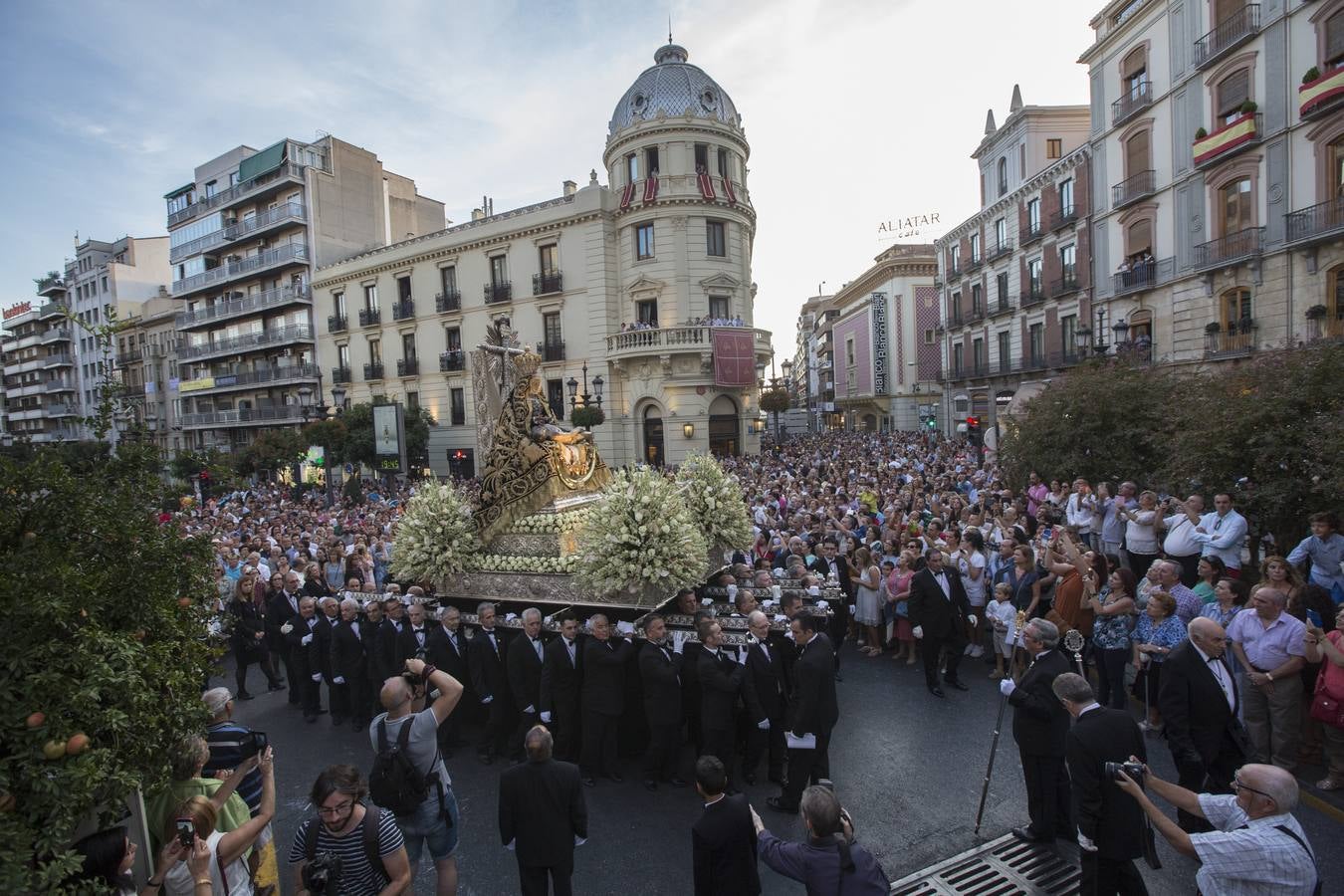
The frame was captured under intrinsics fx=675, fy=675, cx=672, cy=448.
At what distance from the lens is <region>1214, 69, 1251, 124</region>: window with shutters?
790 inches

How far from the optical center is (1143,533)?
9.62 meters

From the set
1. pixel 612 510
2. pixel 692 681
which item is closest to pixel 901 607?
pixel 692 681

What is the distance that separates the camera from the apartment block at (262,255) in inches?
1615

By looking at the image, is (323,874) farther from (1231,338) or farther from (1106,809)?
(1231,338)

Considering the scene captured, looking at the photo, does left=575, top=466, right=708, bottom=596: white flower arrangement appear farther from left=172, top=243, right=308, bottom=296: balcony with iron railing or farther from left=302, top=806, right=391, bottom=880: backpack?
left=172, top=243, right=308, bottom=296: balcony with iron railing

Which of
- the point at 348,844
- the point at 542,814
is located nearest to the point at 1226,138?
the point at 542,814

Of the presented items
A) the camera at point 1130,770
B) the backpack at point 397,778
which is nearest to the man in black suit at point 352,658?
the backpack at point 397,778

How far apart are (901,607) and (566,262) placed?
2721 cm

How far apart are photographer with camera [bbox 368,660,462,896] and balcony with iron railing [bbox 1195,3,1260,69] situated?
27.1m

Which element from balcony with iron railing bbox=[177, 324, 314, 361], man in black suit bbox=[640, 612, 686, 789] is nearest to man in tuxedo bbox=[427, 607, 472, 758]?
man in black suit bbox=[640, 612, 686, 789]

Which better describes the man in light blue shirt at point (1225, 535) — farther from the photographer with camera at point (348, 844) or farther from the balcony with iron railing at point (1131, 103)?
the balcony with iron railing at point (1131, 103)

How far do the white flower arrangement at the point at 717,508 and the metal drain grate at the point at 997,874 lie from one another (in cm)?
531

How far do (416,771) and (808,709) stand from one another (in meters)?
3.12

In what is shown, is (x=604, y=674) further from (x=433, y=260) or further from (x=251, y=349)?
(x=251, y=349)
